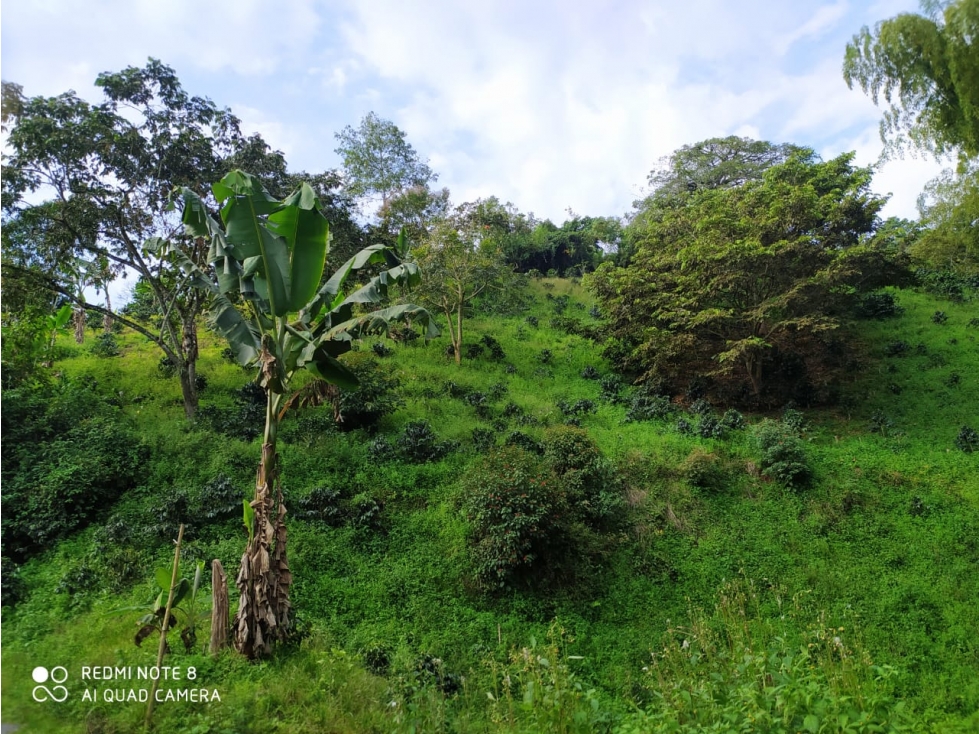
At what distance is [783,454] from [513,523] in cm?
593

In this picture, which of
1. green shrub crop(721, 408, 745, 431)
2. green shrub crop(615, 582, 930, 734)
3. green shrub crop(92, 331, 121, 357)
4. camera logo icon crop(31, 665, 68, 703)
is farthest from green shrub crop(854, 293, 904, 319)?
green shrub crop(92, 331, 121, 357)

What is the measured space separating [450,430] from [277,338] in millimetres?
6408

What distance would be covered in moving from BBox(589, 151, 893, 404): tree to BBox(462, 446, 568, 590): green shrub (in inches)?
284

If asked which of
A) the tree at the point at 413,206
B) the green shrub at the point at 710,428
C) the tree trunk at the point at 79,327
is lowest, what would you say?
the green shrub at the point at 710,428

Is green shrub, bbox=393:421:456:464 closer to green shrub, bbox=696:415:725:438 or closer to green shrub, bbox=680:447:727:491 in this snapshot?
green shrub, bbox=680:447:727:491

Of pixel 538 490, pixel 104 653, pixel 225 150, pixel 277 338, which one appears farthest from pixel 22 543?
pixel 225 150

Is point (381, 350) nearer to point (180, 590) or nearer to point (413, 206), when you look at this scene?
point (413, 206)

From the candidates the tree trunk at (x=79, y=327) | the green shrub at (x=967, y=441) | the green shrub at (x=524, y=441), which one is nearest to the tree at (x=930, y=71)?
the green shrub at (x=967, y=441)

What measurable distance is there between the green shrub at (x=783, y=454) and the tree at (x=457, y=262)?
867cm

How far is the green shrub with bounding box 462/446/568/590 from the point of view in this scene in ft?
23.1

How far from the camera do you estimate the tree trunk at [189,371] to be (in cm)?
1106

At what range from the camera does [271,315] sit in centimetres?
539

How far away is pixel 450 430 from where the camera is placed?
11.4 metres

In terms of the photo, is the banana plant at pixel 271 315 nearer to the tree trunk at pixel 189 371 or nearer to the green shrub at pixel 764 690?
the green shrub at pixel 764 690
